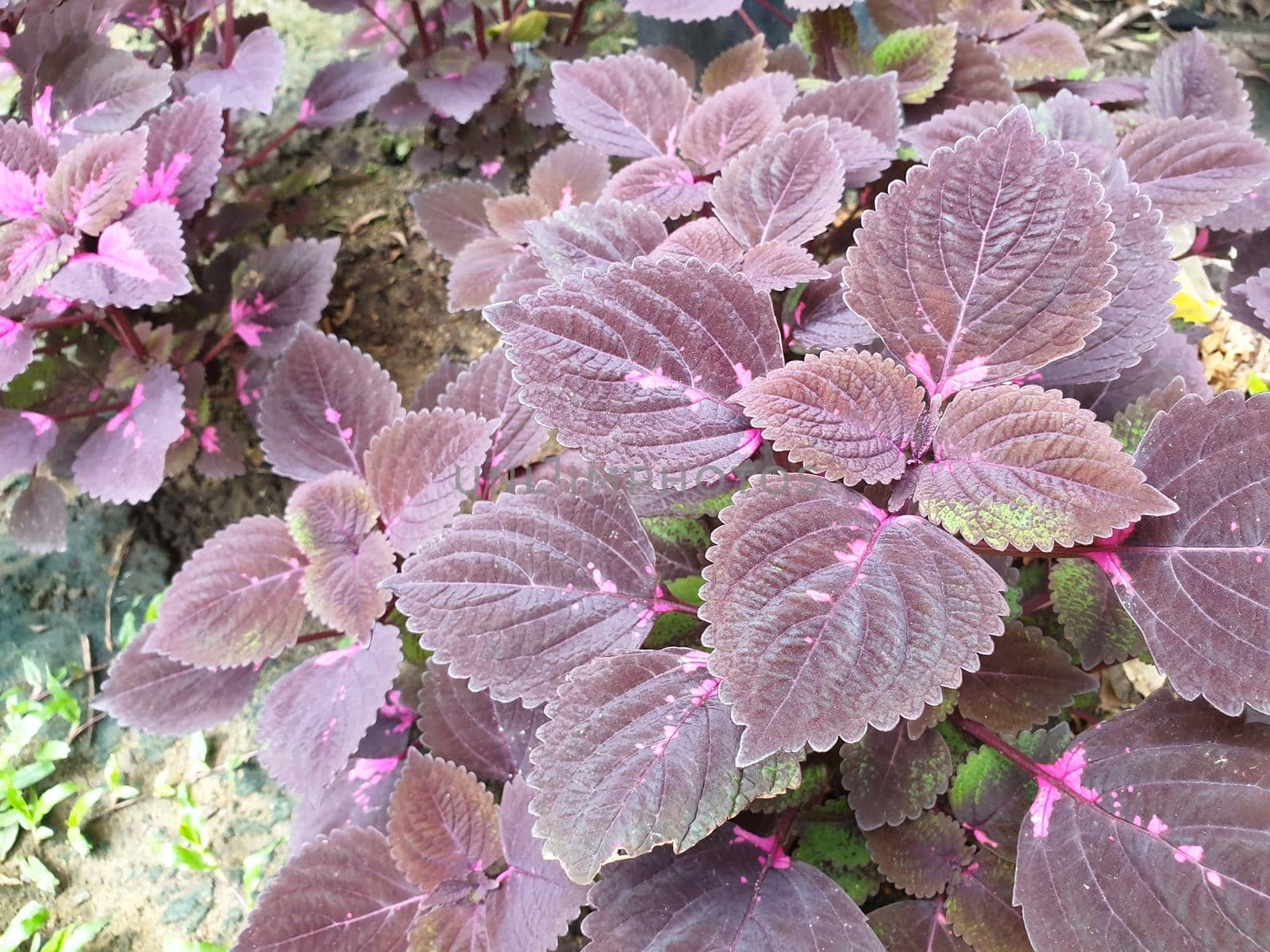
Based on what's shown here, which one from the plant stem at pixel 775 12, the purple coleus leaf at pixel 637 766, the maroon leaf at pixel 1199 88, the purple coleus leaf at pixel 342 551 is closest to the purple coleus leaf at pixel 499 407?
the purple coleus leaf at pixel 342 551

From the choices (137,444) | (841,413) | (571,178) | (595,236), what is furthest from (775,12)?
(137,444)

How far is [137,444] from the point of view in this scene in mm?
1194

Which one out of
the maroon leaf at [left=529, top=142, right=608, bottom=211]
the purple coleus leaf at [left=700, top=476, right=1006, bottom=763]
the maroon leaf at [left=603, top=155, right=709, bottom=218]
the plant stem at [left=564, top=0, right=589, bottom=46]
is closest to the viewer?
the purple coleus leaf at [left=700, top=476, right=1006, bottom=763]

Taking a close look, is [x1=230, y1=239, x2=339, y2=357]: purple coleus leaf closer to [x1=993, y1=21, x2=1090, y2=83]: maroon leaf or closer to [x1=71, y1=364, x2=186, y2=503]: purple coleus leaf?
[x1=71, y1=364, x2=186, y2=503]: purple coleus leaf

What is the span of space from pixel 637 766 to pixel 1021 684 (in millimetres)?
385

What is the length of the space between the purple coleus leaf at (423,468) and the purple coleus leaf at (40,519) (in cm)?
72

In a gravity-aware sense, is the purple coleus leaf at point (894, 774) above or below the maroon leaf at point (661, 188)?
below

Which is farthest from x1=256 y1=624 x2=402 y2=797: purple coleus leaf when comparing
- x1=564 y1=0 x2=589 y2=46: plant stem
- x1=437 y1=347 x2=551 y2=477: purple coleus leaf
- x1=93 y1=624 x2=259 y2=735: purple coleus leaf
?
x1=564 y1=0 x2=589 y2=46: plant stem

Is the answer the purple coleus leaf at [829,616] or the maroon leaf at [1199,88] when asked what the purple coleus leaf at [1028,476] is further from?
the maroon leaf at [1199,88]

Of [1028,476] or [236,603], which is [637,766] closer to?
[1028,476]

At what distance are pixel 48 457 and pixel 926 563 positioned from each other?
1295 mm

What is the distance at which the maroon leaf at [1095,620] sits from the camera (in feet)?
2.62

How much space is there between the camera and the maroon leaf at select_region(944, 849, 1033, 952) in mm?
747

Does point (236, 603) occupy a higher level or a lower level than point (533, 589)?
lower
